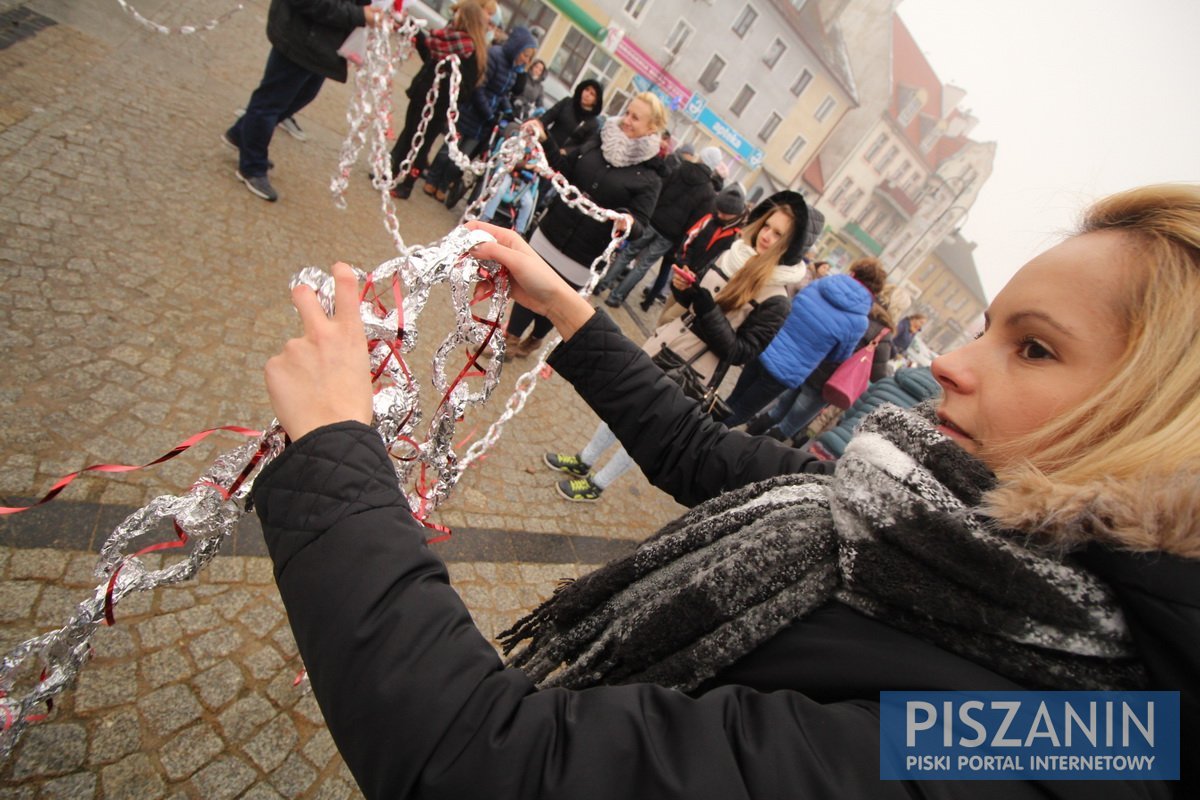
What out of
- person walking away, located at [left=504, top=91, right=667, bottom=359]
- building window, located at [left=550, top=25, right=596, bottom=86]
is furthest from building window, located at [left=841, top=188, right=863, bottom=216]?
person walking away, located at [left=504, top=91, right=667, bottom=359]

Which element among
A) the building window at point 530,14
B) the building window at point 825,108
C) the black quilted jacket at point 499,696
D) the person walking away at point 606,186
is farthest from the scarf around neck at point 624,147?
the building window at point 825,108

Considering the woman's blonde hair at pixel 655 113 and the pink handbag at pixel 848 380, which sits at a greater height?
the woman's blonde hair at pixel 655 113

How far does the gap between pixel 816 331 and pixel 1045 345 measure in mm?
3285

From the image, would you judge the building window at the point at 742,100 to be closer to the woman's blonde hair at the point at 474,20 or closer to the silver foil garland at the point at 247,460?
the woman's blonde hair at the point at 474,20

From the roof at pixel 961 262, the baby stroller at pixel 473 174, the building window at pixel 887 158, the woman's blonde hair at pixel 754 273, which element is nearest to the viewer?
the woman's blonde hair at pixel 754 273

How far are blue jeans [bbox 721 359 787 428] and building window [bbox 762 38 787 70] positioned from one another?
31.0 meters

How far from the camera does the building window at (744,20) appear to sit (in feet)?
88.8

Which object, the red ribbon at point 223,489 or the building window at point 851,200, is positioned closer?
the red ribbon at point 223,489

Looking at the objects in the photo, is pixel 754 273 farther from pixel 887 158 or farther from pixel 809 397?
pixel 887 158

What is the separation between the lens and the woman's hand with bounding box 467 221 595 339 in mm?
1530

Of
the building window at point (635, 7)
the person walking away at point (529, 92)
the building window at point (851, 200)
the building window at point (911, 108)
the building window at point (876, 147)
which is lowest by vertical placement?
the person walking away at point (529, 92)

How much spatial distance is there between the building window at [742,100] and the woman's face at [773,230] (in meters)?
30.6

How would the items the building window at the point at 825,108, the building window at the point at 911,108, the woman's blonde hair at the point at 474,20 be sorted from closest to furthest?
1. the woman's blonde hair at the point at 474,20
2. the building window at the point at 825,108
3. the building window at the point at 911,108

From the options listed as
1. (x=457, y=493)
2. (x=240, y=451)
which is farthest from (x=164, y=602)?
(x=457, y=493)
